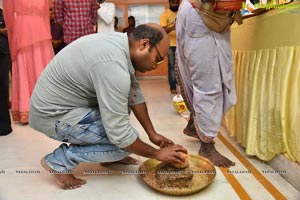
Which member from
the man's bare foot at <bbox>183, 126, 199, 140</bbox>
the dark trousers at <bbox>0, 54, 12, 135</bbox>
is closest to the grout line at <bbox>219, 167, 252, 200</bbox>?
the man's bare foot at <bbox>183, 126, 199, 140</bbox>

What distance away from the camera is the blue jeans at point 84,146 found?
151 centimetres

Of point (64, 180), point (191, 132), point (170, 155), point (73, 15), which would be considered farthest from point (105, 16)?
point (170, 155)

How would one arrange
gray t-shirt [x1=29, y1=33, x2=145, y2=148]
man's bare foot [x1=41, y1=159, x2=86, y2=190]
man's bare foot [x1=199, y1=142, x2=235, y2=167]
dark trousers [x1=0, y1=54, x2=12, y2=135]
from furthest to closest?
dark trousers [x1=0, y1=54, x2=12, y2=135] → man's bare foot [x1=199, y1=142, x2=235, y2=167] → man's bare foot [x1=41, y1=159, x2=86, y2=190] → gray t-shirt [x1=29, y1=33, x2=145, y2=148]

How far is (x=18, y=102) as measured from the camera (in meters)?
2.85

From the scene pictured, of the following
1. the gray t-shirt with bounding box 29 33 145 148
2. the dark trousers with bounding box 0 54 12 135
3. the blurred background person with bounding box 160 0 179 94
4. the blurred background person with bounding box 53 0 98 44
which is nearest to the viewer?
the gray t-shirt with bounding box 29 33 145 148

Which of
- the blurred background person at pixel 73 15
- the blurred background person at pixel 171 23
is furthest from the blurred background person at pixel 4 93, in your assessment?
the blurred background person at pixel 171 23

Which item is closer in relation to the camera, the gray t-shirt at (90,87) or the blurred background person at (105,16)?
the gray t-shirt at (90,87)

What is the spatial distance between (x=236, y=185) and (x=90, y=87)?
3.07 feet

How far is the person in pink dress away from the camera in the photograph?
271 centimetres

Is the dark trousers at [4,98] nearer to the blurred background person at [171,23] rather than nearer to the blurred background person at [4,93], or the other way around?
the blurred background person at [4,93]

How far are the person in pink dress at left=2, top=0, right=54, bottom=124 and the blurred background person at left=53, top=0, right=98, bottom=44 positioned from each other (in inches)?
13.3

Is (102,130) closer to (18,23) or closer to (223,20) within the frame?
(223,20)

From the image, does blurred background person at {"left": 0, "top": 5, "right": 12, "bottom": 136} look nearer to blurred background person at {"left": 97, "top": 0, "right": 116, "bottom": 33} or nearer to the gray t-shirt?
the gray t-shirt

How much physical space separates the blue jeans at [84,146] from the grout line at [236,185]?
61 centimetres
